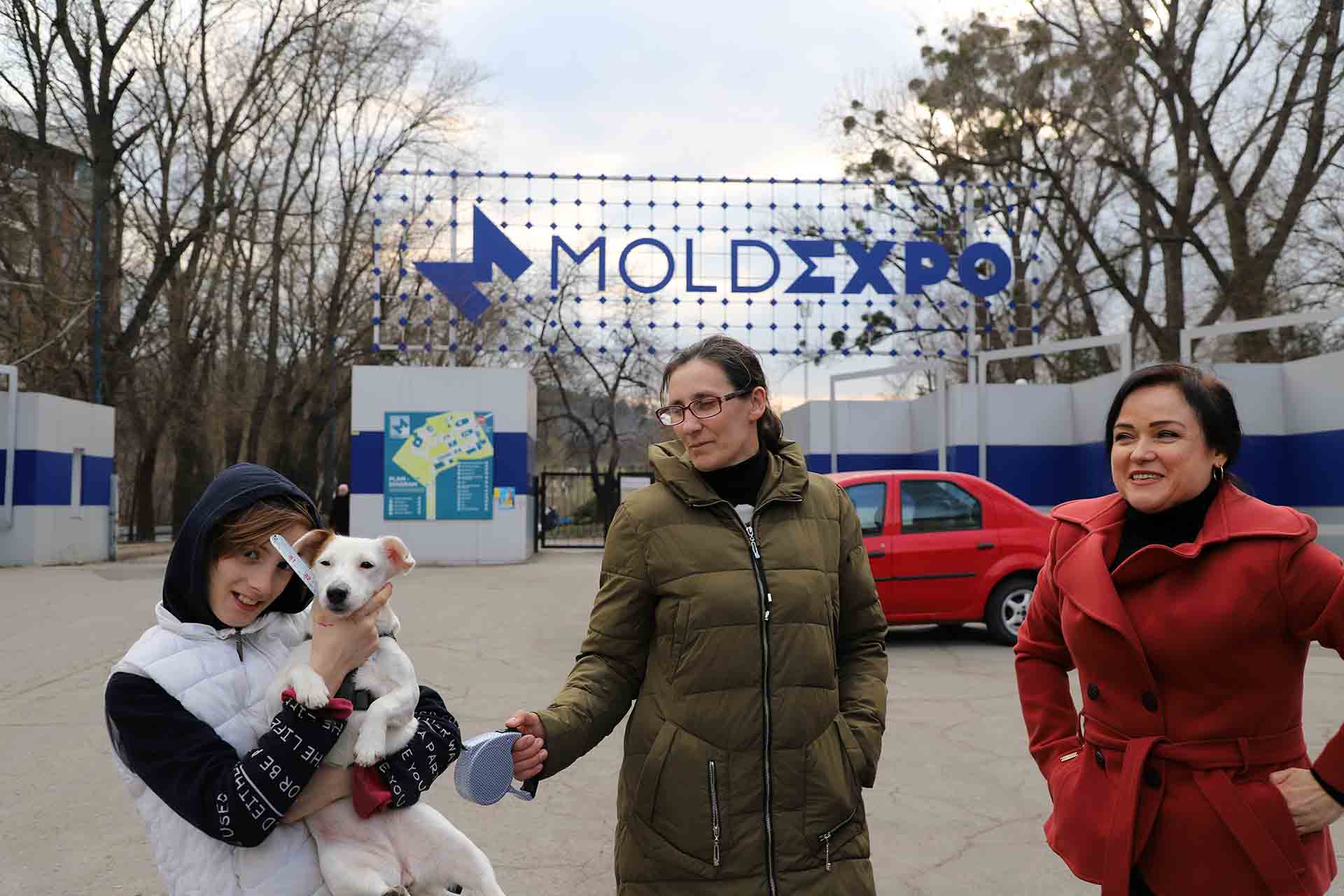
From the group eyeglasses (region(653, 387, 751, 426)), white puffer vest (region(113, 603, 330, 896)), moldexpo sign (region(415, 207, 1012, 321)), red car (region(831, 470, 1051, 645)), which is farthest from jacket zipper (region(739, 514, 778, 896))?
moldexpo sign (region(415, 207, 1012, 321))

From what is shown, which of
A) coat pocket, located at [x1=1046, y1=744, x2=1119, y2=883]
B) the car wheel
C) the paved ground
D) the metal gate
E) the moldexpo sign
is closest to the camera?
coat pocket, located at [x1=1046, y1=744, x2=1119, y2=883]

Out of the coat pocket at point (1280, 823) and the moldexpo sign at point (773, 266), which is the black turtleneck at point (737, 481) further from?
the moldexpo sign at point (773, 266)

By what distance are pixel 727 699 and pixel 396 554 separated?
0.87 meters

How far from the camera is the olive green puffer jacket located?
2322 mm

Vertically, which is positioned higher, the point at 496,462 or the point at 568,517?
the point at 496,462

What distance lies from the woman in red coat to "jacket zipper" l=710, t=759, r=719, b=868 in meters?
0.71

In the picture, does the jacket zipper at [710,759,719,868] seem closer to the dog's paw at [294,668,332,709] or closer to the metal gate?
the dog's paw at [294,668,332,709]

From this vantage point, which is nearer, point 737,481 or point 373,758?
point 373,758

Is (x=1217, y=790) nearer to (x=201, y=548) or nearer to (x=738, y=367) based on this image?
(x=738, y=367)

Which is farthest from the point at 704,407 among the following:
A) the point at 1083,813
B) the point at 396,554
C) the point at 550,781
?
the point at 550,781

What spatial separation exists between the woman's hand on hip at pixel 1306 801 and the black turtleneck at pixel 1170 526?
47 centimetres

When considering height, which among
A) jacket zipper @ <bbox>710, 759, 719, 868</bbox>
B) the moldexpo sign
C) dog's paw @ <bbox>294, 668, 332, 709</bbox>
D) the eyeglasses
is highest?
the moldexpo sign

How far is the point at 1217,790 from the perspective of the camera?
6.85 feet

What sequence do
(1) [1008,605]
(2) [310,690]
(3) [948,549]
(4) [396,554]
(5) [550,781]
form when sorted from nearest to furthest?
(2) [310,690] → (4) [396,554] → (5) [550,781] → (3) [948,549] → (1) [1008,605]
